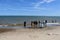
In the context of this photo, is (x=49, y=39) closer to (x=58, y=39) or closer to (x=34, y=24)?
(x=58, y=39)

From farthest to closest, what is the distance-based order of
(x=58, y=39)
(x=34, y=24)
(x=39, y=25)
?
(x=34, y=24), (x=39, y=25), (x=58, y=39)

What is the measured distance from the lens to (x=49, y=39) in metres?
11.0

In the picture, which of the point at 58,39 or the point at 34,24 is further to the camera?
the point at 34,24

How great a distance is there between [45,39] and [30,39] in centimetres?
133

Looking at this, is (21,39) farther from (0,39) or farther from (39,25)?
(39,25)

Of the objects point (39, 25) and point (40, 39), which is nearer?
point (40, 39)

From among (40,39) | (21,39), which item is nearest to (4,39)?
(21,39)

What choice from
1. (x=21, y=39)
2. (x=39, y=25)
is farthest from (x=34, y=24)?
(x=21, y=39)

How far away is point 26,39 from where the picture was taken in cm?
1116

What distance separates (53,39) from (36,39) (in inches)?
59.2

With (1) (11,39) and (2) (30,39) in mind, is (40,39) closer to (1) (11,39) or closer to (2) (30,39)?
(2) (30,39)

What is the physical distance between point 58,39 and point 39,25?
11959mm

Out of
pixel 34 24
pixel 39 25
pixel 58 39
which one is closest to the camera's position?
pixel 58 39

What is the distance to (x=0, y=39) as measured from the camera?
11.1 meters
